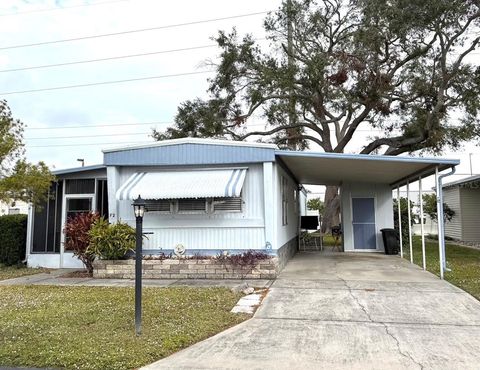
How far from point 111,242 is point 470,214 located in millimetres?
17952

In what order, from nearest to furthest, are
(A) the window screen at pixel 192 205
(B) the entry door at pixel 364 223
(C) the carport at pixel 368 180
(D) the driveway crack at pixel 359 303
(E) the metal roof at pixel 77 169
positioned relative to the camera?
(D) the driveway crack at pixel 359 303 < (C) the carport at pixel 368 180 < (A) the window screen at pixel 192 205 < (E) the metal roof at pixel 77 169 < (B) the entry door at pixel 364 223

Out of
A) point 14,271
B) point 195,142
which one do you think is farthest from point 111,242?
point 14,271

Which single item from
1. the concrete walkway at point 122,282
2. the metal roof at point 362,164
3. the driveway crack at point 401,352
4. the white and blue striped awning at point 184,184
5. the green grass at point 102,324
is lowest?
the driveway crack at point 401,352

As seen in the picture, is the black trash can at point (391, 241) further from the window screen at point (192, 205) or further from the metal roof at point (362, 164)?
the window screen at point (192, 205)

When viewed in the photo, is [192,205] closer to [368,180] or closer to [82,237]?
[82,237]

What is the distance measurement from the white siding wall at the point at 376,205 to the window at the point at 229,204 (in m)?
7.23

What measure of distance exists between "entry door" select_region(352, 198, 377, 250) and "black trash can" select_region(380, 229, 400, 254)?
1.08m

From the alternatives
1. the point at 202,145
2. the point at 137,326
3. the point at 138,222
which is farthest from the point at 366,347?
the point at 202,145

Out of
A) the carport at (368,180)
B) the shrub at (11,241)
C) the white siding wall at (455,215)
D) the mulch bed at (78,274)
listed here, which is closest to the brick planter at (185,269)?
the mulch bed at (78,274)

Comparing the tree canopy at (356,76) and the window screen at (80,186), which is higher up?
the tree canopy at (356,76)

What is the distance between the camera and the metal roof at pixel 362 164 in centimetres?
947

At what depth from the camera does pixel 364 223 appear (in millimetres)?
16250

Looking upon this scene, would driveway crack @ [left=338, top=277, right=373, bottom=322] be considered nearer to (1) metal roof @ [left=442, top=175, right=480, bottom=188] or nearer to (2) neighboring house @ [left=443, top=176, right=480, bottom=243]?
(1) metal roof @ [left=442, top=175, right=480, bottom=188]

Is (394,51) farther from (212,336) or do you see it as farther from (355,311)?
(212,336)
